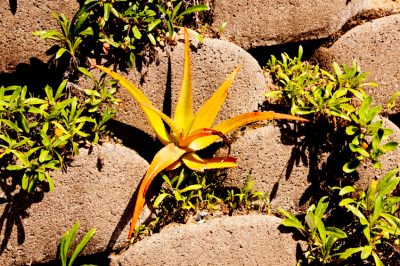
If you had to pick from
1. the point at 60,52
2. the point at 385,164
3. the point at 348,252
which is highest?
the point at 60,52

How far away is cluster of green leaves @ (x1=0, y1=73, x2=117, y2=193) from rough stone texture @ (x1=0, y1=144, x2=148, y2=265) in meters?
0.09

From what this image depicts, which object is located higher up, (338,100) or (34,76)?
(34,76)

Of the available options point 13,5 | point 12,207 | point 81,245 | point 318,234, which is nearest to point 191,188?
point 81,245

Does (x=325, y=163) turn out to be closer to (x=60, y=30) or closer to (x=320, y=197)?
(x=320, y=197)

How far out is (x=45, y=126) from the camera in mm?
2371

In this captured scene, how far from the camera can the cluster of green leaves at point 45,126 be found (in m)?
2.30

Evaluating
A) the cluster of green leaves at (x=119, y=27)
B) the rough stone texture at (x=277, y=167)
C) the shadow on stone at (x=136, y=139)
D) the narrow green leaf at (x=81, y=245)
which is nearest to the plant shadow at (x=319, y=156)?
the rough stone texture at (x=277, y=167)

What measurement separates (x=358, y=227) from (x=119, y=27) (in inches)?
60.4

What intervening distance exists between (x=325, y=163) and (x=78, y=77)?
51.0 inches

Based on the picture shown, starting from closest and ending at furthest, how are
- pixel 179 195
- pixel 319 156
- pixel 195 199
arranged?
pixel 179 195, pixel 195 199, pixel 319 156

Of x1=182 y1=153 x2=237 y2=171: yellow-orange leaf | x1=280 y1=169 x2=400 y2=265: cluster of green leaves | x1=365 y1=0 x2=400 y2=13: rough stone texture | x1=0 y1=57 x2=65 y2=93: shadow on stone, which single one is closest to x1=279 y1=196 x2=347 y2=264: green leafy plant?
x1=280 y1=169 x2=400 y2=265: cluster of green leaves

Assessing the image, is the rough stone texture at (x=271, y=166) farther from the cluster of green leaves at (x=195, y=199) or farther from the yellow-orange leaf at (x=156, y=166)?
the yellow-orange leaf at (x=156, y=166)

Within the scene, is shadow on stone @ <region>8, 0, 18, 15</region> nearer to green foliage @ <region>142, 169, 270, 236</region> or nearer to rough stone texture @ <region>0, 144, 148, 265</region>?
rough stone texture @ <region>0, 144, 148, 265</region>

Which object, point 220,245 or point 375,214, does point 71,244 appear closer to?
point 220,245
